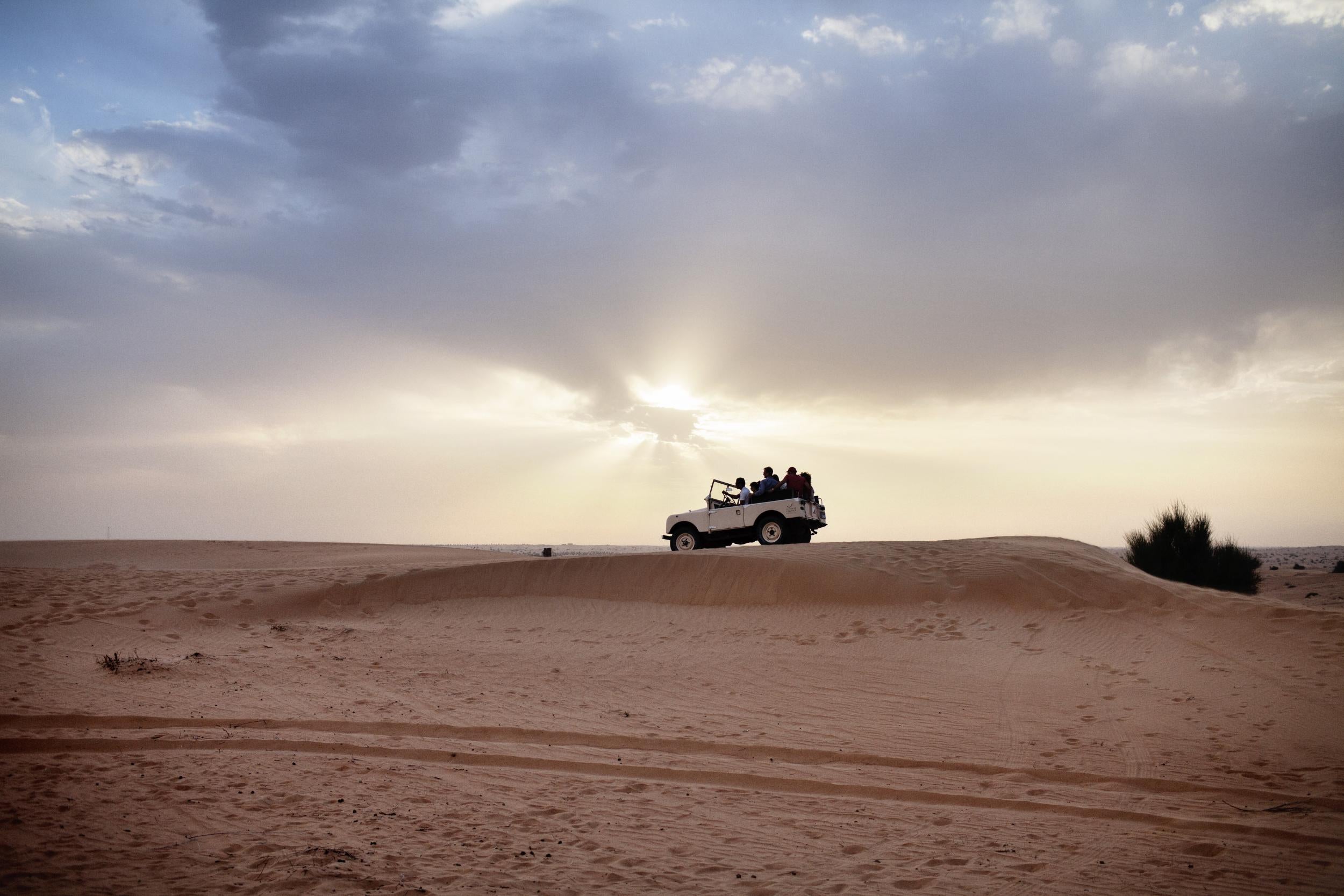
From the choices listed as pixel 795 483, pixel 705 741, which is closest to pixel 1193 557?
pixel 795 483

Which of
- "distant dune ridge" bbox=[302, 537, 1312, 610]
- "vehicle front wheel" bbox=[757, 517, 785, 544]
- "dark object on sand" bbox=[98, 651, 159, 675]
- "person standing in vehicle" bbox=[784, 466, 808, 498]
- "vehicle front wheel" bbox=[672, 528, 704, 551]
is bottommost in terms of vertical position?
"dark object on sand" bbox=[98, 651, 159, 675]

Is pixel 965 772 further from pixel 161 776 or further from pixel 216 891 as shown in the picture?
pixel 161 776

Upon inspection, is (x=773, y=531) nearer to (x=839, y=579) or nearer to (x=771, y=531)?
(x=771, y=531)

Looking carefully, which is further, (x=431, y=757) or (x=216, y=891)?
(x=431, y=757)

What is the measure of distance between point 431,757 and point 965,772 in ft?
16.1

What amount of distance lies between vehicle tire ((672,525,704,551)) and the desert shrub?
13800mm

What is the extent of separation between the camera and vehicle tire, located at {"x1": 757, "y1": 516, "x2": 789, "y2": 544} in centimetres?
2086

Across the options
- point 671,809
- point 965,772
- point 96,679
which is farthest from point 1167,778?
point 96,679

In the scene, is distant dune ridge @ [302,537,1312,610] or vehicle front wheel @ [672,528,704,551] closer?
distant dune ridge @ [302,537,1312,610]

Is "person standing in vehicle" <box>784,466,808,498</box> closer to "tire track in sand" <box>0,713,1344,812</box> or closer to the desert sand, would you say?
the desert sand

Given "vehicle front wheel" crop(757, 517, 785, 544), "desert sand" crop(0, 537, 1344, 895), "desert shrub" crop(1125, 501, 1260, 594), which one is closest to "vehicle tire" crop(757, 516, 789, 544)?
"vehicle front wheel" crop(757, 517, 785, 544)

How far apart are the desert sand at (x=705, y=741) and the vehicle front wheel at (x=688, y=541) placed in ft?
15.4

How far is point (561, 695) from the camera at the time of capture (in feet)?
32.3

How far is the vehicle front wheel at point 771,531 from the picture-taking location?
20858mm
